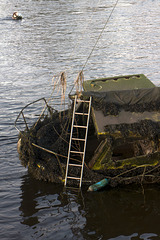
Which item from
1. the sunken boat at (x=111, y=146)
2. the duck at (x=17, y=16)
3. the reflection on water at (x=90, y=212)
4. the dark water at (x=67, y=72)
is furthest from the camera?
the duck at (x=17, y=16)

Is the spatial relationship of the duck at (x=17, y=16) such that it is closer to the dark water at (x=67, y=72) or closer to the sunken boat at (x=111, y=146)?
the dark water at (x=67, y=72)

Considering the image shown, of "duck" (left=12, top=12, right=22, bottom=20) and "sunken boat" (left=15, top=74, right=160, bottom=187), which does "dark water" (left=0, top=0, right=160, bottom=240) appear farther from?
"duck" (left=12, top=12, right=22, bottom=20)

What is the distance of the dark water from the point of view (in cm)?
1066

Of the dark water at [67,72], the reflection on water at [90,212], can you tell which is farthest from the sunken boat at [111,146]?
the dark water at [67,72]

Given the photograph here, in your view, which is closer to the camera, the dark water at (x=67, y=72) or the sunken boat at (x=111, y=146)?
the dark water at (x=67, y=72)

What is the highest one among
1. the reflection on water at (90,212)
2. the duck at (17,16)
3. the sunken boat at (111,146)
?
the duck at (17,16)

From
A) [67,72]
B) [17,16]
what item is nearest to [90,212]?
[67,72]

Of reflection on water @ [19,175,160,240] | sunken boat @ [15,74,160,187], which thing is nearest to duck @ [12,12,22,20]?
sunken boat @ [15,74,160,187]

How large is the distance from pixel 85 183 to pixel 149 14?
37.2 metres

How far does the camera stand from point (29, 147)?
12.5 m

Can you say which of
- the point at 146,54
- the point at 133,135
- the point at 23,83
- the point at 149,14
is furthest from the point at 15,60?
the point at 149,14

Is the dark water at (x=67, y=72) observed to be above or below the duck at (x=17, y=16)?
below

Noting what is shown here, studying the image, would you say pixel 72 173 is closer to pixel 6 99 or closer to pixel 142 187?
pixel 142 187

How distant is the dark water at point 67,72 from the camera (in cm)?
1066
